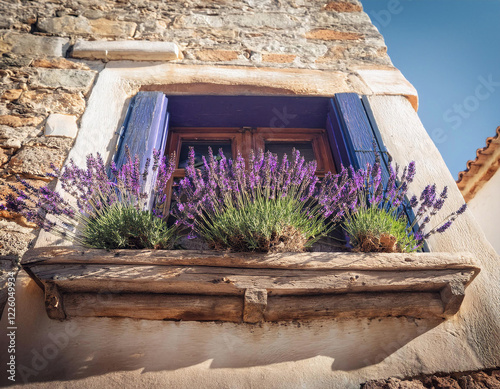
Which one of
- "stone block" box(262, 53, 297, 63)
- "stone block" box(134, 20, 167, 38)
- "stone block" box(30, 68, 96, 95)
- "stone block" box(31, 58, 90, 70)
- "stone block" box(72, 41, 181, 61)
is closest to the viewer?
"stone block" box(30, 68, 96, 95)

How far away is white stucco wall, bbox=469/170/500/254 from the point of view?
4188mm

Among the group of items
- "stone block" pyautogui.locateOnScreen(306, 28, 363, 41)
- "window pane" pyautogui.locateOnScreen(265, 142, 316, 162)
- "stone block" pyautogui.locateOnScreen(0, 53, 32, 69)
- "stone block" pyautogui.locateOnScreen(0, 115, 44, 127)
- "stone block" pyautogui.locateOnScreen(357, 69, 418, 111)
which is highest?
"stone block" pyautogui.locateOnScreen(306, 28, 363, 41)

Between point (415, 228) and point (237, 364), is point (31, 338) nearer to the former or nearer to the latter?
point (237, 364)

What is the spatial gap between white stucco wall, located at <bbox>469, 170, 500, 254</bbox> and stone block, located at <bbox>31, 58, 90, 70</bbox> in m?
4.04

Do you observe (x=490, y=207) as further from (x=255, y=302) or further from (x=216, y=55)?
(x=255, y=302)

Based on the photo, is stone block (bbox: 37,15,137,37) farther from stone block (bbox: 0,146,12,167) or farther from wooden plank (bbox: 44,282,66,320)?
wooden plank (bbox: 44,282,66,320)

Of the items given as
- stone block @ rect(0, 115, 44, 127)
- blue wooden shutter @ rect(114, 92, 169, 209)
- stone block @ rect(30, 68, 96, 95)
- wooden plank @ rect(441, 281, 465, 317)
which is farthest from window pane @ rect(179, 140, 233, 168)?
wooden plank @ rect(441, 281, 465, 317)

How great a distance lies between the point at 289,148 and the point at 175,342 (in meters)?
1.56

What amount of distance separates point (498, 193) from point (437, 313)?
126 inches

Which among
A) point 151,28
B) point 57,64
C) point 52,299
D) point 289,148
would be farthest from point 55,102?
point 289,148

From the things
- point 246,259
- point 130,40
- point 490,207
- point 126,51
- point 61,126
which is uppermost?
point 130,40

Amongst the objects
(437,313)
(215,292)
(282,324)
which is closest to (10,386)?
(215,292)

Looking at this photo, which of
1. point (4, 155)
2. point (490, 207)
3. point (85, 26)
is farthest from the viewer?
point (490, 207)

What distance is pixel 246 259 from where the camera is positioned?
5.14ft
